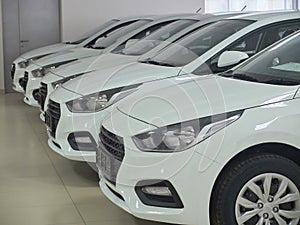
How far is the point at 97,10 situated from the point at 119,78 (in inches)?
252

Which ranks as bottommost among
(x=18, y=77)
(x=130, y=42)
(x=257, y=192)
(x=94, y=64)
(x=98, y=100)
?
(x=18, y=77)

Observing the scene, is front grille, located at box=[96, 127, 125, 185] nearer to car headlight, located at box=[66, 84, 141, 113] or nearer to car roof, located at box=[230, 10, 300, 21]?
A: car headlight, located at box=[66, 84, 141, 113]

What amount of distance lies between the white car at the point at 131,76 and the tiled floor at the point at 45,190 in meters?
0.27

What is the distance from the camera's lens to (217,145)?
2828mm

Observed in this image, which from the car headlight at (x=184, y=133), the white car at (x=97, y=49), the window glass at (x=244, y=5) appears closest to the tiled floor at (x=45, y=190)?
the car headlight at (x=184, y=133)

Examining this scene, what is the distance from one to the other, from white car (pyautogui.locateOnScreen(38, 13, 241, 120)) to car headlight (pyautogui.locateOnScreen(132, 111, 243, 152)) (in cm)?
235

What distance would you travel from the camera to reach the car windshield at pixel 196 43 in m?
4.57

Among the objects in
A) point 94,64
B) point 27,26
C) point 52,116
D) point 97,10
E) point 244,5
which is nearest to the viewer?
point 52,116

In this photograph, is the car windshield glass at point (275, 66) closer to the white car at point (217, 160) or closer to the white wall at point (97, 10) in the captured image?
the white car at point (217, 160)

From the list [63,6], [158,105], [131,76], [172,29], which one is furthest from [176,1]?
[158,105]

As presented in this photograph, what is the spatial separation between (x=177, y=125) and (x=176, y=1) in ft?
27.6

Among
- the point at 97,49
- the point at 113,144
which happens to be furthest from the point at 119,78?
the point at 97,49

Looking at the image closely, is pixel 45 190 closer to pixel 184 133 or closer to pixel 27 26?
pixel 184 133

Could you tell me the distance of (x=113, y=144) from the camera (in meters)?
3.19
